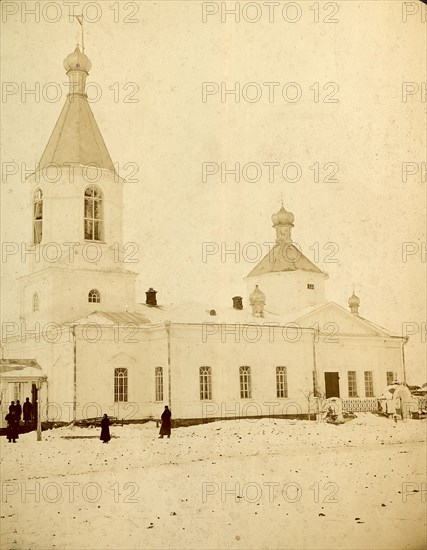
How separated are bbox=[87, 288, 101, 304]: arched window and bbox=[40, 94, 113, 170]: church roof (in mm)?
812

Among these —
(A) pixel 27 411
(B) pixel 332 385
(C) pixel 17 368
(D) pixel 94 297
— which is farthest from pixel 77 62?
(B) pixel 332 385

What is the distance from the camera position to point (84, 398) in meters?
4.88

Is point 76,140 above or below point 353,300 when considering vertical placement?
above

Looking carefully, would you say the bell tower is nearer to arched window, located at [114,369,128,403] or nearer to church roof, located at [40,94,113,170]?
church roof, located at [40,94,113,170]

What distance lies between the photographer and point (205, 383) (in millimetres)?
5156

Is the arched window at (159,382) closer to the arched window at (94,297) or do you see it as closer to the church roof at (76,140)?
the arched window at (94,297)

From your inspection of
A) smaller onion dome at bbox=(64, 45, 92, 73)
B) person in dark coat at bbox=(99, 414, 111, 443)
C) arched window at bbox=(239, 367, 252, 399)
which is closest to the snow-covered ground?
person in dark coat at bbox=(99, 414, 111, 443)

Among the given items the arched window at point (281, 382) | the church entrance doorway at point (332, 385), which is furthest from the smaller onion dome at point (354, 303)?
the arched window at point (281, 382)

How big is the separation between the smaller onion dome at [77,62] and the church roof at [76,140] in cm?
19

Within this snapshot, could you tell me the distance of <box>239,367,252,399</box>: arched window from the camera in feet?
17.0

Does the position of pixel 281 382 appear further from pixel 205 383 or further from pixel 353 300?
pixel 353 300

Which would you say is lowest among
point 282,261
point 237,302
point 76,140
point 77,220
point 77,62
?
point 237,302

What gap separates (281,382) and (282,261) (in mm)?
829

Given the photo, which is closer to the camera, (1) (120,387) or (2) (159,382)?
(1) (120,387)
